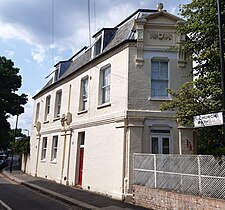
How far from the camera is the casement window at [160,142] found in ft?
42.6

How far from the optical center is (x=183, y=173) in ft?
33.2

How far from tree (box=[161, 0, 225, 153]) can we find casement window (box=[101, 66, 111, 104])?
5.17 m

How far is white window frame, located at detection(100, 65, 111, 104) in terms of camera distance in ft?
51.0

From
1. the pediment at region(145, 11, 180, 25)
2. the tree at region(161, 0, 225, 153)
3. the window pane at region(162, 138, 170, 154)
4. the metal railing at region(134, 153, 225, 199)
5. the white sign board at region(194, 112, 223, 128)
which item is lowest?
the metal railing at region(134, 153, 225, 199)

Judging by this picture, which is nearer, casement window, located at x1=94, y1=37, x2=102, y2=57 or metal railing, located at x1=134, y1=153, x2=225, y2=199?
metal railing, located at x1=134, y1=153, x2=225, y2=199

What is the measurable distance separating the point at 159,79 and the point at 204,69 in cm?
322

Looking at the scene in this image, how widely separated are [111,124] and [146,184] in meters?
3.82

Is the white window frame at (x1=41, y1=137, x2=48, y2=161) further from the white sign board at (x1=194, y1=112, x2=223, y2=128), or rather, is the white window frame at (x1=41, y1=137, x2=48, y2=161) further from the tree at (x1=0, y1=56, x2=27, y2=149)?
the white sign board at (x1=194, y1=112, x2=223, y2=128)

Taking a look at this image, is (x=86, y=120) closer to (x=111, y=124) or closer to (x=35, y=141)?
(x=111, y=124)

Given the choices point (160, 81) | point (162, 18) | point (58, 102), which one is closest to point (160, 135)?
point (160, 81)

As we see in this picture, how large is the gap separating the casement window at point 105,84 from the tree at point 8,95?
76.5ft

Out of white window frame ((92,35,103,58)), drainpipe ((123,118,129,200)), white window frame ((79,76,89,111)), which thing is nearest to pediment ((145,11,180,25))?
white window frame ((92,35,103,58))

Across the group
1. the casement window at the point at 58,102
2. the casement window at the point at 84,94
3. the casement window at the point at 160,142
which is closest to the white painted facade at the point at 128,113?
the casement window at the point at 160,142

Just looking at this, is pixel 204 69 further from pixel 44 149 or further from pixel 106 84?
pixel 44 149
